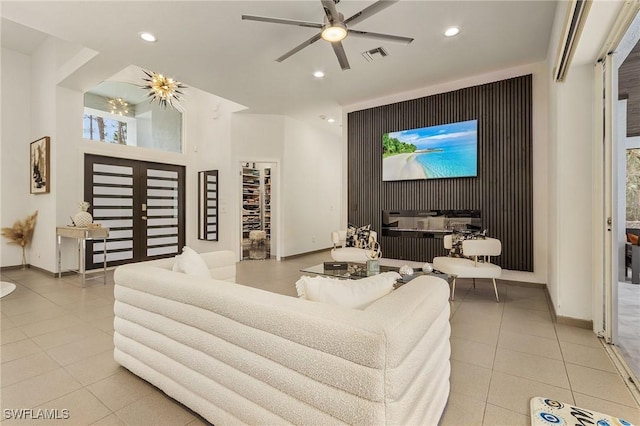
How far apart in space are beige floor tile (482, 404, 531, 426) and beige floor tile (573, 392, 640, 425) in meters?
0.41

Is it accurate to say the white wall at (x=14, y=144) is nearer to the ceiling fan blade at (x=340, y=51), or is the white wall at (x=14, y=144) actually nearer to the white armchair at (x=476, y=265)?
the ceiling fan blade at (x=340, y=51)

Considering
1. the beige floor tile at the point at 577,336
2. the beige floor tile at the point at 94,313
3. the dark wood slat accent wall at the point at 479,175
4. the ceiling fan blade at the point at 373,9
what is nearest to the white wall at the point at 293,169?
the dark wood slat accent wall at the point at 479,175

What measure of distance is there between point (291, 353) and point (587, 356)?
2425 millimetres

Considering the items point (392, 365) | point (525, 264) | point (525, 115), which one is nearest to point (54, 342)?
point (392, 365)

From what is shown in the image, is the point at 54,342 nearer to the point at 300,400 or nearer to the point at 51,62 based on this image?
the point at 300,400

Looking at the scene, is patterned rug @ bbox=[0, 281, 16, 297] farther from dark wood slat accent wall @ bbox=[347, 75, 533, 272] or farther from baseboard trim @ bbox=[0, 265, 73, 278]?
dark wood slat accent wall @ bbox=[347, 75, 533, 272]

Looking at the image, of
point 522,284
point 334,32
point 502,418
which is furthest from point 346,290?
point 522,284

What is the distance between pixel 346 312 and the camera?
1129 mm

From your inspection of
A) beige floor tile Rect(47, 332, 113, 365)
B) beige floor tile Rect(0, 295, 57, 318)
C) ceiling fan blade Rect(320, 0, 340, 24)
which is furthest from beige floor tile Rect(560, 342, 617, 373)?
beige floor tile Rect(0, 295, 57, 318)

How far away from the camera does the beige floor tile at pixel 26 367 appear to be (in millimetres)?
1946

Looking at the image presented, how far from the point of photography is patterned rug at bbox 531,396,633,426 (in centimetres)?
150

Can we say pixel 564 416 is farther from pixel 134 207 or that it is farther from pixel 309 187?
pixel 134 207

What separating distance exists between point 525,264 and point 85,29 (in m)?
5.98

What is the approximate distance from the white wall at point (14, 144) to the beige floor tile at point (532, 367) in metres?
7.14
